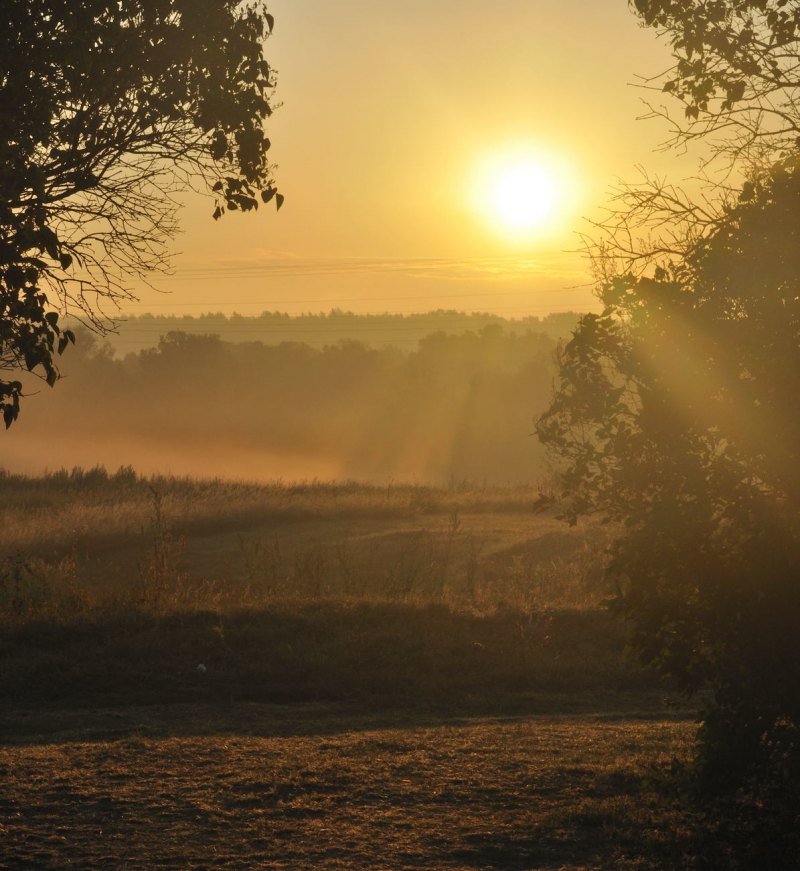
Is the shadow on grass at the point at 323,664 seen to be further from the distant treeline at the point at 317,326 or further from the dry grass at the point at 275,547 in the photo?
the distant treeline at the point at 317,326

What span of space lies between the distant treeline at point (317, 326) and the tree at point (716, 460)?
149616mm

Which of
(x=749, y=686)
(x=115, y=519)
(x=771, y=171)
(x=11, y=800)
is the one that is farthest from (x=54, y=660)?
(x=115, y=519)

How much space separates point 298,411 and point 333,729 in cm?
10114

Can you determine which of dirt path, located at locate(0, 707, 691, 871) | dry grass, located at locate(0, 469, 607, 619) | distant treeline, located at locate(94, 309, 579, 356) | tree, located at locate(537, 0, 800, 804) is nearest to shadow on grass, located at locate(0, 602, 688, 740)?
dry grass, located at locate(0, 469, 607, 619)

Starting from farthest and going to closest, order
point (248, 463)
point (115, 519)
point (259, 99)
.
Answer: point (248, 463) < point (115, 519) < point (259, 99)

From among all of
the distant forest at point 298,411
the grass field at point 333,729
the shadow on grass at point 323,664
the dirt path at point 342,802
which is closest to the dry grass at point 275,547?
the grass field at point 333,729

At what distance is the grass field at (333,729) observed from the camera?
18.5ft

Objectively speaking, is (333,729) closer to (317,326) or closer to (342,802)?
(342,802)

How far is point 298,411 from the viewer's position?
358ft

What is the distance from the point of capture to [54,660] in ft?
33.4

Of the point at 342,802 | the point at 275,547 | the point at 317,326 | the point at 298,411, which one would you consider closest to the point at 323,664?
the point at 342,802

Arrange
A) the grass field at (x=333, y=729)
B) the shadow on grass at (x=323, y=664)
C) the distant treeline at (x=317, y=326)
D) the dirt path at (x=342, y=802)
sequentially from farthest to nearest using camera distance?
the distant treeline at (x=317, y=326)
the shadow on grass at (x=323, y=664)
the grass field at (x=333, y=729)
the dirt path at (x=342, y=802)

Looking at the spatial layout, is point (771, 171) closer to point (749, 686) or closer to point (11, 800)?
point (749, 686)

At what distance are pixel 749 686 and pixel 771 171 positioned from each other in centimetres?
299
